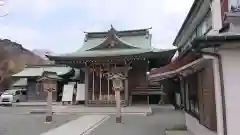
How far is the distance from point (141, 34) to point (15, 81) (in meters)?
19.3

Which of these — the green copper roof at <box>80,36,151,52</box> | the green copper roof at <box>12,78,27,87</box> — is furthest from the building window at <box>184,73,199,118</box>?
the green copper roof at <box>12,78,27,87</box>

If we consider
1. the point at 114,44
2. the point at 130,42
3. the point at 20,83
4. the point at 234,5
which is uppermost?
the point at 130,42

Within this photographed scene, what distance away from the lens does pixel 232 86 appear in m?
5.24

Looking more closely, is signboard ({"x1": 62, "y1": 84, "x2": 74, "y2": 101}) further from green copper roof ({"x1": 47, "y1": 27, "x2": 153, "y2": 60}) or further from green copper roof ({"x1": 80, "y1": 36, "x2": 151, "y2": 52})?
green copper roof ({"x1": 80, "y1": 36, "x2": 151, "y2": 52})

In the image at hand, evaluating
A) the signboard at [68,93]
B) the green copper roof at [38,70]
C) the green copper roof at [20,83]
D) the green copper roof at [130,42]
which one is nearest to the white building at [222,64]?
the green copper roof at [130,42]

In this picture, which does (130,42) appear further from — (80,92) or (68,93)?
(68,93)

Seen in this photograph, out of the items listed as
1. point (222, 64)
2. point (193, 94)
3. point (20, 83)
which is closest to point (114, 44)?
point (193, 94)

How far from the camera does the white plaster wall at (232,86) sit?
17.1 feet

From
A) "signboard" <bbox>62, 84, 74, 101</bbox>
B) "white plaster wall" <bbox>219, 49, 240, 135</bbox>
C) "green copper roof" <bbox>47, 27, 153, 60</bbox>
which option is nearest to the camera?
"white plaster wall" <bbox>219, 49, 240, 135</bbox>

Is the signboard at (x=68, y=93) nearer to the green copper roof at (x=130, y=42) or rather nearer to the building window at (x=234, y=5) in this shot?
the green copper roof at (x=130, y=42)

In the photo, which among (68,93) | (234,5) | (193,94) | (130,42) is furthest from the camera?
(130,42)

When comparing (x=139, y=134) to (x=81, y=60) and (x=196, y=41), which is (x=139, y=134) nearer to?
(x=196, y=41)

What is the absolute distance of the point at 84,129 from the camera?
11203 mm

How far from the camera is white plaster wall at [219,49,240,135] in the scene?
17.1 ft
